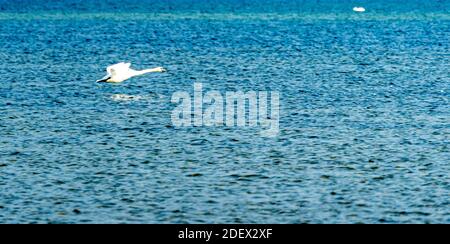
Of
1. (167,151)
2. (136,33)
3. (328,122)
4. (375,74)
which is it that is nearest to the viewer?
(167,151)

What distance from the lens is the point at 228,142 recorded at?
27031 millimetres

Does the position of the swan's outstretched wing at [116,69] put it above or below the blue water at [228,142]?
above

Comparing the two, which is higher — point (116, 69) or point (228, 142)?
point (116, 69)

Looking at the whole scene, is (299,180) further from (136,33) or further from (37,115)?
(136,33)

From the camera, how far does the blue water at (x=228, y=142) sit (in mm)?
20641

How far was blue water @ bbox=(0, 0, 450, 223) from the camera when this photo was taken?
20.6 meters

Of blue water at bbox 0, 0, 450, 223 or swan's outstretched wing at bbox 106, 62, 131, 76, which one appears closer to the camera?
blue water at bbox 0, 0, 450, 223

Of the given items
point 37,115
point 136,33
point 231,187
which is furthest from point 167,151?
point 136,33

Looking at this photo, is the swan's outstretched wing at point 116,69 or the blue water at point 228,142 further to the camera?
the swan's outstretched wing at point 116,69

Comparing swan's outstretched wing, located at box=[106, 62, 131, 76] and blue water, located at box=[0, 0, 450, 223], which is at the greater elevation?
swan's outstretched wing, located at box=[106, 62, 131, 76]

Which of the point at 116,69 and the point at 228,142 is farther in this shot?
the point at 116,69
